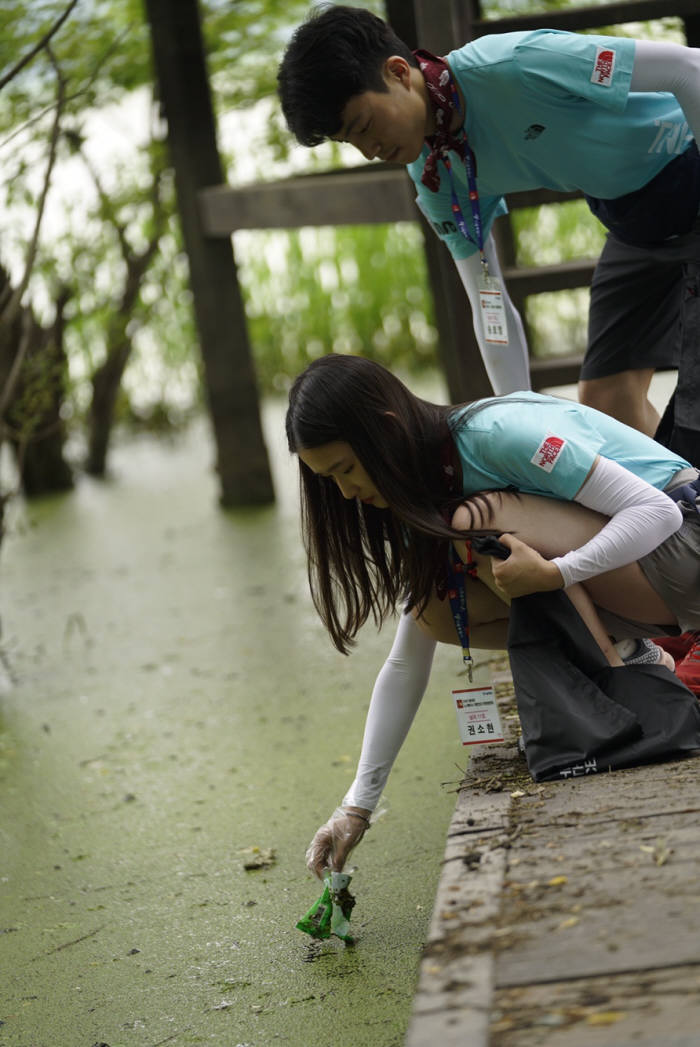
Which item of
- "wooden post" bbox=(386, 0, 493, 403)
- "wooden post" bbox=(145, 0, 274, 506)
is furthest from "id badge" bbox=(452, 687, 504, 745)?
"wooden post" bbox=(145, 0, 274, 506)

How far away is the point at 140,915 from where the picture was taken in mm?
2098

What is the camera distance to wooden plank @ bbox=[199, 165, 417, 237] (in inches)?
157

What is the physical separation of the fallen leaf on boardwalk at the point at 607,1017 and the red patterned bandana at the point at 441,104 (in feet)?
4.69

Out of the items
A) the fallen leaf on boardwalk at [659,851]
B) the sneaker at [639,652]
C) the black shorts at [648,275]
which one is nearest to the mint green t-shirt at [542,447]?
the sneaker at [639,652]

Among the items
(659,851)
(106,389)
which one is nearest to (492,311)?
(659,851)

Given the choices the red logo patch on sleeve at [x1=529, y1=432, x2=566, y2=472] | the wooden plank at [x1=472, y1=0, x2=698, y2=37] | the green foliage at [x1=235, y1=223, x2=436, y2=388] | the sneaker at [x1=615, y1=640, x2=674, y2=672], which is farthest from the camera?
the green foliage at [x1=235, y1=223, x2=436, y2=388]

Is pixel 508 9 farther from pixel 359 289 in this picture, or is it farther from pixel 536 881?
pixel 536 881

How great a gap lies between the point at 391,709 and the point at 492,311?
79cm

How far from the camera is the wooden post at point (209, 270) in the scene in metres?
5.20

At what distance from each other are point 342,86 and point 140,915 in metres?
1.27

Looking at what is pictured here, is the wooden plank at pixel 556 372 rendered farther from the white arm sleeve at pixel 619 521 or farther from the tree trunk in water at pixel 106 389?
the tree trunk in water at pixel 106 389

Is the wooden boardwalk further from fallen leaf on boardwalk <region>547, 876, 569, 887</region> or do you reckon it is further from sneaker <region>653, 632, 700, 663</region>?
sneaker <region>653, 632, 700, 663</region>

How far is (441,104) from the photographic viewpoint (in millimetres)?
2109

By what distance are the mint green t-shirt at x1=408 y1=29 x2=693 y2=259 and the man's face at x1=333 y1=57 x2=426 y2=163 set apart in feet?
0.30
